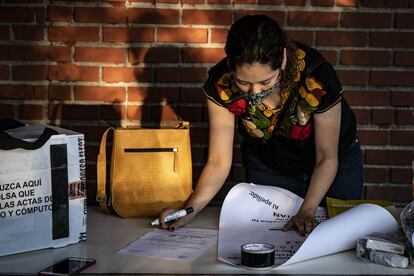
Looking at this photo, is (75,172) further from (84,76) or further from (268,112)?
(84,76)

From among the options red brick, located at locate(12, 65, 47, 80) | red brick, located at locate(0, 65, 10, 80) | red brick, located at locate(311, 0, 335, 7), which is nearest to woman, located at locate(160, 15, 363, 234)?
red brick, located at locate(311, 0, 335, 7)

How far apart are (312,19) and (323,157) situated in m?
0.86

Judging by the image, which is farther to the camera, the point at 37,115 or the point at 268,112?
the point at 37,115

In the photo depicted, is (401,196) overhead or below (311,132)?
below

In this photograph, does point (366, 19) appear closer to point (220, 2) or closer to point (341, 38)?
point (341, 38)

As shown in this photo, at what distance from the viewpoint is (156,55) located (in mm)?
2494

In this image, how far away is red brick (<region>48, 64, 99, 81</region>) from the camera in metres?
2.51

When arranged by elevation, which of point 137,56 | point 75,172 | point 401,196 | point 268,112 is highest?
point 137,56

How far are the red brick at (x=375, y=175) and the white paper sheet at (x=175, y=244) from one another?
3.58 feet

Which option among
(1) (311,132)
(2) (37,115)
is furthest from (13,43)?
(1) (311,132)

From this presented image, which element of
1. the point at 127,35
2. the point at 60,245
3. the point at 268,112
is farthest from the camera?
the point at 127,35

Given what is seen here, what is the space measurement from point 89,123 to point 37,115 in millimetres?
219

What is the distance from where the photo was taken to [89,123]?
101 inches

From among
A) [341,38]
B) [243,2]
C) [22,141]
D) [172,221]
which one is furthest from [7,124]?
[341,38]
